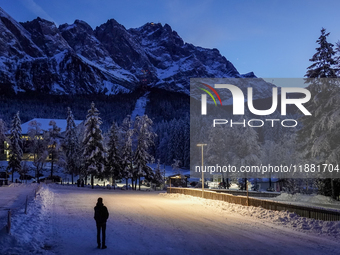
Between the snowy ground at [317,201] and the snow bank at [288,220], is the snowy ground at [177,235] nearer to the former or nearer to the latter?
the snow bank at [288,220]

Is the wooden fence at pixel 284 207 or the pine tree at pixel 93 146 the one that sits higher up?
the pine tree at pixel 93 146

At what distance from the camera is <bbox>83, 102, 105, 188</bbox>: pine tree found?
5688 centimetres

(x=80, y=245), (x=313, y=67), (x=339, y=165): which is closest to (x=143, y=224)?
(x=80, y=245)

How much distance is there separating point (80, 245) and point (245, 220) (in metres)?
10.4

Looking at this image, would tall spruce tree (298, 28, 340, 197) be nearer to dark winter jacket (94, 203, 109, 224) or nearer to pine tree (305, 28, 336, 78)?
pine tree (305, 28, 336, 78)

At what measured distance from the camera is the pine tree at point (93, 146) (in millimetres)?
56875

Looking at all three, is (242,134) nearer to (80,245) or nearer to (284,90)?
(284,90)

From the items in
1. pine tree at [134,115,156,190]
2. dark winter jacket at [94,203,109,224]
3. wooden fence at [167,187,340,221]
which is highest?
pine tree at [134,115,156,190]

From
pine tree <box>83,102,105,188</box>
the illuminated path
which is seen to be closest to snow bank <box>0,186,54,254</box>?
the illuminated path

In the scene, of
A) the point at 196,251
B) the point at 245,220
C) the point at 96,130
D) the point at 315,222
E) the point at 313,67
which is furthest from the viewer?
the point at 96,130

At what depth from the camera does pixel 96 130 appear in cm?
5747

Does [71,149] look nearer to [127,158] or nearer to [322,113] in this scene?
[127,158]

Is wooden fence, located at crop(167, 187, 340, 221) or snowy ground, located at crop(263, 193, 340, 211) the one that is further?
snowy ground, located at crop(263, 193, 340, 211)

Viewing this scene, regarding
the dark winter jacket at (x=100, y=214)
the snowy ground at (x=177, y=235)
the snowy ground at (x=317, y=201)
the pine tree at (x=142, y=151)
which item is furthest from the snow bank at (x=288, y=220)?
the pine tree at (x=142, y=151)
